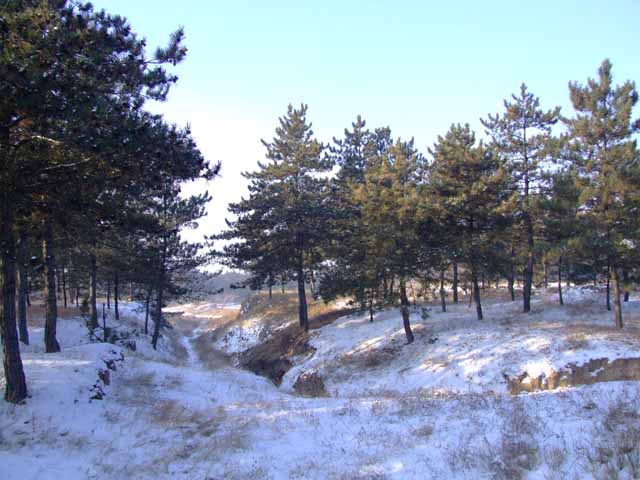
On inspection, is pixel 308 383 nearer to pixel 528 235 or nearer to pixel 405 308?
pixel 405 308

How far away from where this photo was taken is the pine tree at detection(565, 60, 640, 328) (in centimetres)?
1947

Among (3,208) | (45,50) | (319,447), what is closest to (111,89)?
(45,50)

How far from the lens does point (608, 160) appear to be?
66.9 feet

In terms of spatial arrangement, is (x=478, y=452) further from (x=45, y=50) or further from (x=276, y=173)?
(x=276, y=173)

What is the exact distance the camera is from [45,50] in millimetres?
7781

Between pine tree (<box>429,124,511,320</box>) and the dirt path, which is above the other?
pine tree (<box>429,124,511,320</box>)

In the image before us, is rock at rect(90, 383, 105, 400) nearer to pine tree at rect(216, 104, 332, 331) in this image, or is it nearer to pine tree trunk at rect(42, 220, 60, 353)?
pine tree trunk at rect(42, 220, 60, 353)

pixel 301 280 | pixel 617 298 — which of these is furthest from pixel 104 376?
pixel 617 298

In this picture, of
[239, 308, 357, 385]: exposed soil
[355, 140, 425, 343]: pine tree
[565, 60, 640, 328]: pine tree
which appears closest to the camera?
[565, 60, 640, 328]: pine tree

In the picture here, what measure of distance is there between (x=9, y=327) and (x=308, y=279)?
26.5 metres

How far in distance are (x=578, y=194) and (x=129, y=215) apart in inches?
804

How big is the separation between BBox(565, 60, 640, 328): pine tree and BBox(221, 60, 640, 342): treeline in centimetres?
5

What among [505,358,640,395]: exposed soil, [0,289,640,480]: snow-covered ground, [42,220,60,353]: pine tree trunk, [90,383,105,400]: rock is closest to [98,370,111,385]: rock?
[0,289,640,480]: snow-covered ground

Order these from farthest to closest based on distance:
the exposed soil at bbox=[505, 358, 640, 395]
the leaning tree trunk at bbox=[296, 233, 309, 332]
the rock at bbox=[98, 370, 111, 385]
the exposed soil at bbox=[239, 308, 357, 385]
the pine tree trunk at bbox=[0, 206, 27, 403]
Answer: the leaning tree trunk at bbox=[296, 233, 309, 332] < the exposed soil at bbox=[239, 308, 357, 385] < the exposed soil at bbox=[505, 358, 640, 395] < the rock at bbox=[98, 370, 111, 385] < the pine tree trunk at bbox=[0, 206, 27, 403]
